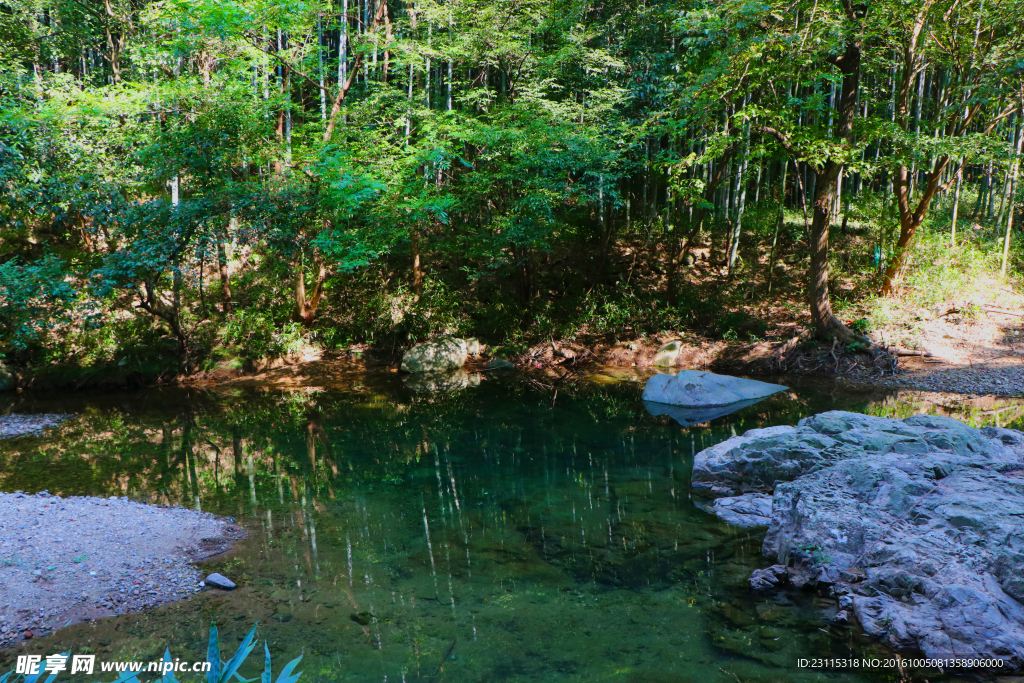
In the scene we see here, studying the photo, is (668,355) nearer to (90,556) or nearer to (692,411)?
(692,411)

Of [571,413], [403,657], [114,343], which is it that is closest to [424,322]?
[571,413]

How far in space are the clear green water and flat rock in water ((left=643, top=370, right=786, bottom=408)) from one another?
0.58 m

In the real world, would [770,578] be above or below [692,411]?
above

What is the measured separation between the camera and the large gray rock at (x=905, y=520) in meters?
3.93

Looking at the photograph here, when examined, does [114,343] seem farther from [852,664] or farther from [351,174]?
[852,664]

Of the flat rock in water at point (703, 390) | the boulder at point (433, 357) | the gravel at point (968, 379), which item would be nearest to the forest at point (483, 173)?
the boulder at point (433, 357)

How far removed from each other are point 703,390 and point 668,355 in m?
3.14

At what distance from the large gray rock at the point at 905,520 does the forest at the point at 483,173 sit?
6.53 m

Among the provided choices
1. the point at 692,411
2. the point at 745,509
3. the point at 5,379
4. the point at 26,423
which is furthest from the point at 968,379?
the point at 5,379

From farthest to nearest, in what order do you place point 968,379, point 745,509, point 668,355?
point 668,355
point 968,379
point 745,509

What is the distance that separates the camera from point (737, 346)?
13.7 metres

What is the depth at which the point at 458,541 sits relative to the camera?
19.0ft

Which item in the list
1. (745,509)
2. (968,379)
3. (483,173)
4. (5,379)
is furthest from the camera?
(483,173)

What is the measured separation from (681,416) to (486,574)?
6211 mm
